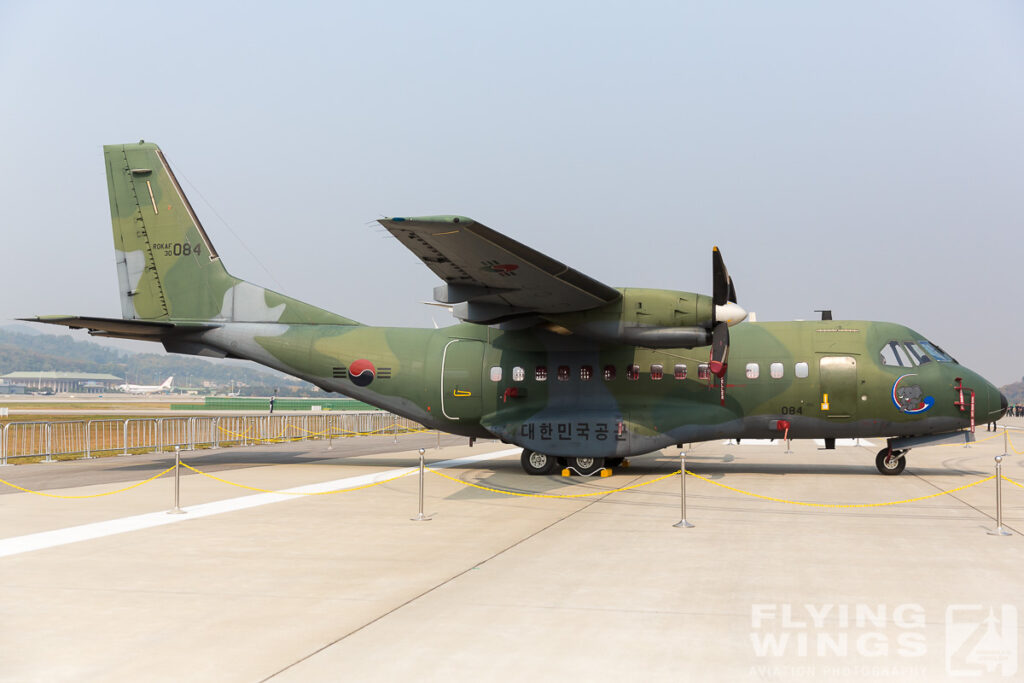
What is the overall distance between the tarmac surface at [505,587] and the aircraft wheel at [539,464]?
3.37m

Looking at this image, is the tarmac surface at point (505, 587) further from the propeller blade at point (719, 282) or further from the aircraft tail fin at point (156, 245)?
the aircraft tail fin at point (156, 245)

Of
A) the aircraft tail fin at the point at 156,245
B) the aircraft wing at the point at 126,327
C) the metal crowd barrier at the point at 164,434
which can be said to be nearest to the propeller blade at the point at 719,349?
the aircraft tail fin at the point at 156,245

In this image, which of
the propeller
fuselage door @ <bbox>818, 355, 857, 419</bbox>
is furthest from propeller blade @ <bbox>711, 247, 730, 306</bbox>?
fuselage door @ <bbox>818, 355, 857, 419</bbox>

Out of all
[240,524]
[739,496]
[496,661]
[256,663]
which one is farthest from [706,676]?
[739,496]

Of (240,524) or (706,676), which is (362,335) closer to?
(240,524)

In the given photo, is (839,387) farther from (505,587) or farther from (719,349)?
(505,587)

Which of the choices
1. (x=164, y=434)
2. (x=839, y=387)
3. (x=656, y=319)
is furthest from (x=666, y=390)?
(x=164, y=434)

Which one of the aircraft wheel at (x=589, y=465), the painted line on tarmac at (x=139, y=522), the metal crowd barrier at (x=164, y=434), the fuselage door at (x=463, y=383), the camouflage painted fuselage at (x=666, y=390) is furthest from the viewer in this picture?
the metal crowd barrier at (x=164, y=434)

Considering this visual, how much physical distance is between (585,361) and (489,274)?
396cm

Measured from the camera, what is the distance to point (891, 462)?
1886 centimetres

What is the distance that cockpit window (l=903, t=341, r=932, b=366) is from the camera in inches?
712

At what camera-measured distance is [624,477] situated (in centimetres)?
1850

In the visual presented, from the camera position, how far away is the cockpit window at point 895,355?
18.0 meters

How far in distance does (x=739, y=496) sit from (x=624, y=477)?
387 cm
